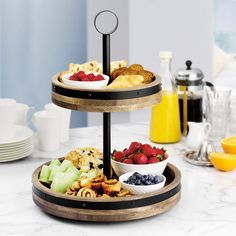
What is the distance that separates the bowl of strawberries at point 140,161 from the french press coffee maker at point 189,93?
69 cm

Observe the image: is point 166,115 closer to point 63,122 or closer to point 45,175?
point 63,122

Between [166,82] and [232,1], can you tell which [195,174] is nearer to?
[166,82]

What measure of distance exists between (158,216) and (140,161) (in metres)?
0.19

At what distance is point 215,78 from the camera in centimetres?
532

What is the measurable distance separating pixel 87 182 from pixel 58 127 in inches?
24.5

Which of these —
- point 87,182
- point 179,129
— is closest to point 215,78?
point 179,129

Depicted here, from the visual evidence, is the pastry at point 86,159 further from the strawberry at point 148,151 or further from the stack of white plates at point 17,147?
the stack of white plates at point 17,147

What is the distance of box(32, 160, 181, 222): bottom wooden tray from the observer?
183 centimetres

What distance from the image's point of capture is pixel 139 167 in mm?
2020

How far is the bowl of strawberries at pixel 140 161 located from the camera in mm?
2027

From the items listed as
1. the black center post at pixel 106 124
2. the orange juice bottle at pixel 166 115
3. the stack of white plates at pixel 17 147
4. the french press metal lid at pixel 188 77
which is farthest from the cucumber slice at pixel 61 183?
the french press metal lid at pixel 188 77

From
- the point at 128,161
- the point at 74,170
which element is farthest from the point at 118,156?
the point at 74,170

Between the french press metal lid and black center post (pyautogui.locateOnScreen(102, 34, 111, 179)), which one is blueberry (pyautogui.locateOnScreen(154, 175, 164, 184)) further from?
the french press metal lid

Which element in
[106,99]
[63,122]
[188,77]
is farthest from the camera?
[188,77]
